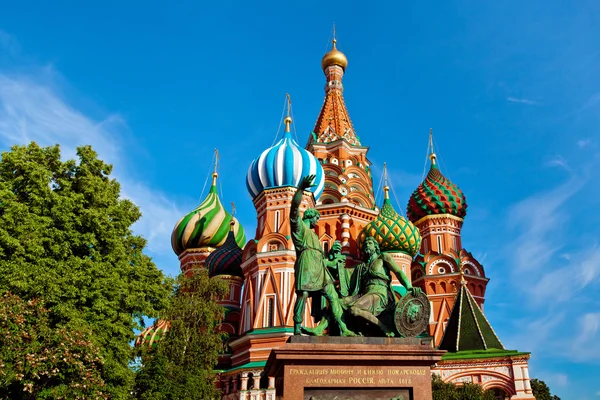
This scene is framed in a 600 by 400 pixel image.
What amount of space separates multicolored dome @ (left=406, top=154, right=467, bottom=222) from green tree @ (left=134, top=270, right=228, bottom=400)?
1509 cm

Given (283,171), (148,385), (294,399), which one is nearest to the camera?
(294,399)

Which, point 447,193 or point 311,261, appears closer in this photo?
point 311,261

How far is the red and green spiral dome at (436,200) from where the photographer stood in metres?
33.2

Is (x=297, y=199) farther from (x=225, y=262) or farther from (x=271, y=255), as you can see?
(x=225, y=262)

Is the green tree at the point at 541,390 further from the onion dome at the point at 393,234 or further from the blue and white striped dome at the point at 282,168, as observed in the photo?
the blue and white striped dome at the point at 282,168

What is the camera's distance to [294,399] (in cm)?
755

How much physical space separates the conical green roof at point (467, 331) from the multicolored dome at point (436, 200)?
10461mm

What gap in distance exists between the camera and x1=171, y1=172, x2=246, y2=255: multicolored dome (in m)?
35.5

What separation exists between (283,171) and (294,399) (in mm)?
21246

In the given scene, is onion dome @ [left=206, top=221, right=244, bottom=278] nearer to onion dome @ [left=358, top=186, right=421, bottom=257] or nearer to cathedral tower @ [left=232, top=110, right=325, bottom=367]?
cathedral tower @ [left=232, top=110, right=325, bottom=367]

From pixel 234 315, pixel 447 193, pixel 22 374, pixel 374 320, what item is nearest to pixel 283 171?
pixel 234 315

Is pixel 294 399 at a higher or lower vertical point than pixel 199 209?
lower

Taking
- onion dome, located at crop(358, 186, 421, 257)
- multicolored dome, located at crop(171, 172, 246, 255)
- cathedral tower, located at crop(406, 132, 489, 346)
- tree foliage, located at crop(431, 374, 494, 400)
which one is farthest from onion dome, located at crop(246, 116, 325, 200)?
tree foliage, located at crop(431, 374, 494, 400)

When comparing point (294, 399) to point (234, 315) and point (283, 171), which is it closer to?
point (283, 171)
